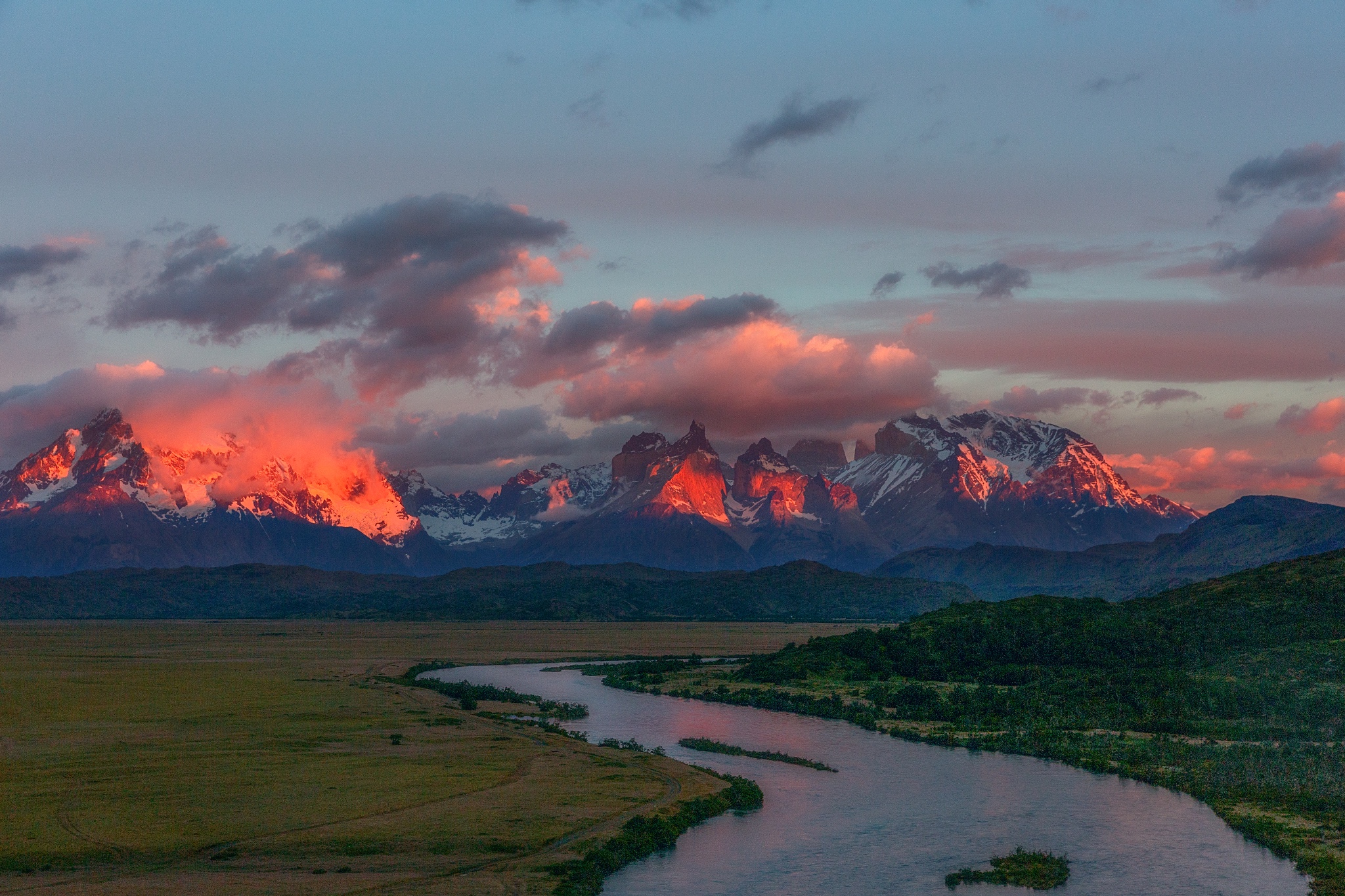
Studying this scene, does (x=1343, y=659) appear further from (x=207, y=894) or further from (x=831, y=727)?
(x=207, y=894)

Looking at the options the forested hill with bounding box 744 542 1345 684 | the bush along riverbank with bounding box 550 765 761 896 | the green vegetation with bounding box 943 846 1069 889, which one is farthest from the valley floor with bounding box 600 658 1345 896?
the bush along riverbank with bounding box 550 765 761 896

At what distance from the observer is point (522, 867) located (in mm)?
66125

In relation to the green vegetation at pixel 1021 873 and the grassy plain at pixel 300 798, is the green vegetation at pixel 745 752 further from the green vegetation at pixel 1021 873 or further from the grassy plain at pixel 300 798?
the green vegetation at pixel 1021 873

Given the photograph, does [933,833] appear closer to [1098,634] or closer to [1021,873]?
[1021,873]

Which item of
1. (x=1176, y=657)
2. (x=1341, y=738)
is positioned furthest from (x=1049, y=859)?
(x=1176, y=657)

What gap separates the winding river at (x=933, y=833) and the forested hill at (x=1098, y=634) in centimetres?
5564

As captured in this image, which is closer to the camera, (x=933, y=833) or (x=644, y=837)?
(x=644, y=837)

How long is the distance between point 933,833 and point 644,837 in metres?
19.3

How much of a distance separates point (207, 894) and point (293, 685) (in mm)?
119942

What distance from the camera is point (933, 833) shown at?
259 ft

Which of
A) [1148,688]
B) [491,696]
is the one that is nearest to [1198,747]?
[1148,688]

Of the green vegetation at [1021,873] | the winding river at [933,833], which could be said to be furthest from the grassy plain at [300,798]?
the green vegetation at [1021,873]

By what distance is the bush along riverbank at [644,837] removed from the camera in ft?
211

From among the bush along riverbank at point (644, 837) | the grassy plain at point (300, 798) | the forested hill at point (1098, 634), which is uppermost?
the forested hill at point (1098, 634)
